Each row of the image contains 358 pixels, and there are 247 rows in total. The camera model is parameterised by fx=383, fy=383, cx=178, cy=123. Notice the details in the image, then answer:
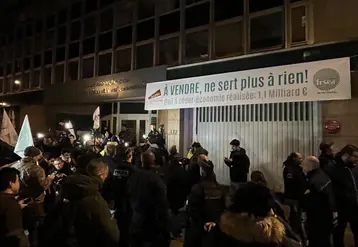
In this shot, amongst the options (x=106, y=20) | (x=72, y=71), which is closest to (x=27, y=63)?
(x=72, y=71)

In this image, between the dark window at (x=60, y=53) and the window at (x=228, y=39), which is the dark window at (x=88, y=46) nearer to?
the dark window at (x=60, y=53)

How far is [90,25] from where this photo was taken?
1977 cm

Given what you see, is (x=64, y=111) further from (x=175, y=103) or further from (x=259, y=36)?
(x=259, y=36)

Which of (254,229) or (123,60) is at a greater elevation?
(123,60)

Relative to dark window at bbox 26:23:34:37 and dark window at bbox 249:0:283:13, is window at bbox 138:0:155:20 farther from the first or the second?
dark window at bbox 26:23:34:37

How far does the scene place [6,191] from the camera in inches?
147

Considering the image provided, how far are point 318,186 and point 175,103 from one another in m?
7.13

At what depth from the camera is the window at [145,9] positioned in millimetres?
16359

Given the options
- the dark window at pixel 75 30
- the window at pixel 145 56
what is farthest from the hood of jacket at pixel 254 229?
the dark window at pixel 75 30

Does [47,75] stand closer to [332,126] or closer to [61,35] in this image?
[61,35]

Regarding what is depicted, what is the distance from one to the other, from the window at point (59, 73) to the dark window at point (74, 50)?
0.93 meters

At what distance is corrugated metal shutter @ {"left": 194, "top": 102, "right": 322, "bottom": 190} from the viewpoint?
412 inches

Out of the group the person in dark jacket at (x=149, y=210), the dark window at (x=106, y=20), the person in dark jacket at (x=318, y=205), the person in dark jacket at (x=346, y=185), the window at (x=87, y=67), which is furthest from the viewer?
the window at (x=87, y=67)

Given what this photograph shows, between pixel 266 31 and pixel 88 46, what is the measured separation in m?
10.5
